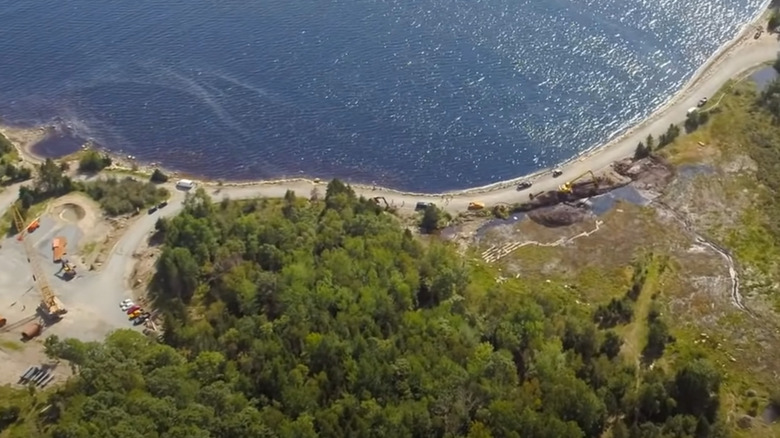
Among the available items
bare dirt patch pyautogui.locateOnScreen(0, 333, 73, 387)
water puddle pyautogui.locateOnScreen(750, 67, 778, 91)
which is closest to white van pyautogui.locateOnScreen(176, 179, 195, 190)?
bare dirt patch pyautogui.locateOnScreen(0, 333, 73, 387)

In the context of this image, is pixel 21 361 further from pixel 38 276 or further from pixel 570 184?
pixel 570 184

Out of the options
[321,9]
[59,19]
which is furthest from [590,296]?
[59,19]

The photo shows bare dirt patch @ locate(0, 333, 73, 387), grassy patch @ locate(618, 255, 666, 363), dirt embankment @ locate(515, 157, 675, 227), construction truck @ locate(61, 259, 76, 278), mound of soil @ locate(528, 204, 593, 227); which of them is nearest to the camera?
bare dirt patch @ locate(0, 333, 73, 387)

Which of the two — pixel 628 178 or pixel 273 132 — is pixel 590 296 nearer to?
pixel 628 178

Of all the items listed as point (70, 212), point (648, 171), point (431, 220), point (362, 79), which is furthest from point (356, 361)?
point (362, 79)

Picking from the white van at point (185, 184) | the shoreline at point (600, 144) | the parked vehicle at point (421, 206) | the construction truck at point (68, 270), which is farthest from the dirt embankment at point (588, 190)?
the construction truck at point (68, 270)

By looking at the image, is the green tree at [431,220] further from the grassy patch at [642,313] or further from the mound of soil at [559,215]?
the grassy patch at [642,313]

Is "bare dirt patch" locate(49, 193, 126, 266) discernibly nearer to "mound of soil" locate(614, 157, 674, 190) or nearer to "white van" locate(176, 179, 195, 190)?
"white van" locate(176, 179, 195, 190)
